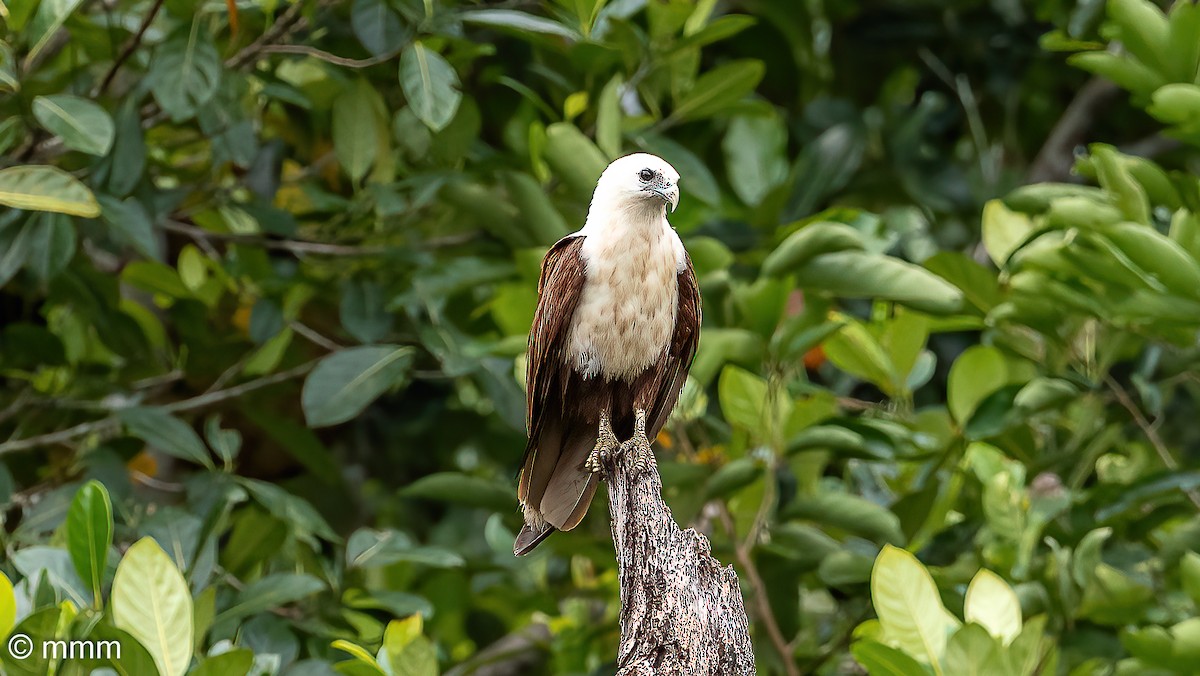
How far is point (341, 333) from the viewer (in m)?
5.18

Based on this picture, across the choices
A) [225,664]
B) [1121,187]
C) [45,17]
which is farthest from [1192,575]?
[45,17]

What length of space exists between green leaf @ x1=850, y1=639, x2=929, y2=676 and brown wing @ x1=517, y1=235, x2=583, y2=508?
0.86m

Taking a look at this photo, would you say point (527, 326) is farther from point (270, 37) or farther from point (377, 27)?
point (270, 37)

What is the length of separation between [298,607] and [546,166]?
157 cm

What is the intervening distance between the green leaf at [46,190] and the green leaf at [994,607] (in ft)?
7.75

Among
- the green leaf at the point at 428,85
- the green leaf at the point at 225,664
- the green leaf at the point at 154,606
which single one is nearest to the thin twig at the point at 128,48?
the green leaf at the point at 428,85

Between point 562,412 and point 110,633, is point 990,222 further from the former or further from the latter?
point 110,633

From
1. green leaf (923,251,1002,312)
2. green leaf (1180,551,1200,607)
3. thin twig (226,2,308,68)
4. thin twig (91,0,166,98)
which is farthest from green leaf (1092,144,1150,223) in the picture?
thin twig (91,0,166,98)

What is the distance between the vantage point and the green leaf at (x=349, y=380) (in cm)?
393

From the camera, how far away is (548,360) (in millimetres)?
3137

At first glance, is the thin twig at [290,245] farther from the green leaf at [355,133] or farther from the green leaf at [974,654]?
the green leaf at [974,654]

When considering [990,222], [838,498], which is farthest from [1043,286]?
[838,498]

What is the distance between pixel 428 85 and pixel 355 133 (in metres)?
0.67

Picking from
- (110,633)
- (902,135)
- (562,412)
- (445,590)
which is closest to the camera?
(110,633)
